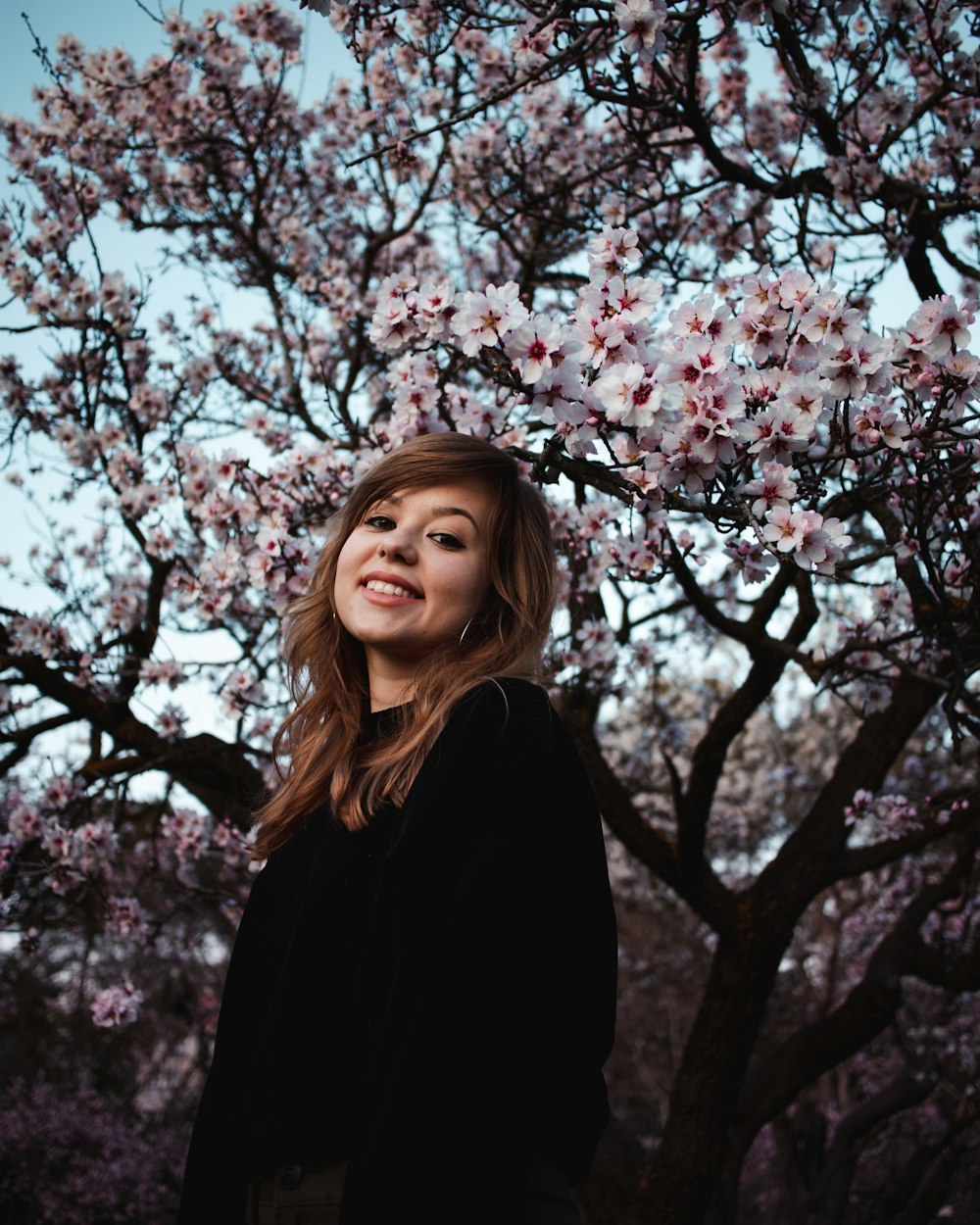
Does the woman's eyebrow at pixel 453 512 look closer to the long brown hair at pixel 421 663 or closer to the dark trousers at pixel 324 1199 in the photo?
the long brown hair at pixel 421 663

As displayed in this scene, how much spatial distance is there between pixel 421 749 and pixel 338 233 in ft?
18.2

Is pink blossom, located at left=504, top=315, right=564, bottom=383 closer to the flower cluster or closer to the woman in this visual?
the flower cluster

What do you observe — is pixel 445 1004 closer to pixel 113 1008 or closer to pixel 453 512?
pixel 453 512

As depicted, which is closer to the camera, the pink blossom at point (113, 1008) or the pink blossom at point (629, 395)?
the pink blossom at point (629, 395)

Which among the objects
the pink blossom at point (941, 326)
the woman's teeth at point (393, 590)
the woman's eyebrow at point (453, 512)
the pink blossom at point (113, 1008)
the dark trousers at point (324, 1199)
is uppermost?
the pink blossom at point (941, 326)

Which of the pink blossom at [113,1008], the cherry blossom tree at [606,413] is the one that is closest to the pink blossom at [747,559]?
the cherry blossom tree at [606,413]

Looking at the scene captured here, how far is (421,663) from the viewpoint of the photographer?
1685 millimetres

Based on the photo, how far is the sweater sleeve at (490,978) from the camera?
106 centimetres

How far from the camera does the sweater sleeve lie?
1.06 m

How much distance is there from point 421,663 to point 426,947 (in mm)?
610

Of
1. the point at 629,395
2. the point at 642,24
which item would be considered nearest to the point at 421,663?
the point at 629,395

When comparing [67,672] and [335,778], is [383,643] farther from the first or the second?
[67,672]

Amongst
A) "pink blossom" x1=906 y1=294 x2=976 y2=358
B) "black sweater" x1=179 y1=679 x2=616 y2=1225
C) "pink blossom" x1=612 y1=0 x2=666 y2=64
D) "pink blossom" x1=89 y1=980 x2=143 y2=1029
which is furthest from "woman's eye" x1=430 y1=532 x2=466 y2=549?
"pink blossom" x1=89 y1=980 x2=143 y2=1029

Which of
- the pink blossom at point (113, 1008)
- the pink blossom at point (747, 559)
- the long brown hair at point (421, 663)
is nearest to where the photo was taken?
the long brown hair at point (421, 663)
